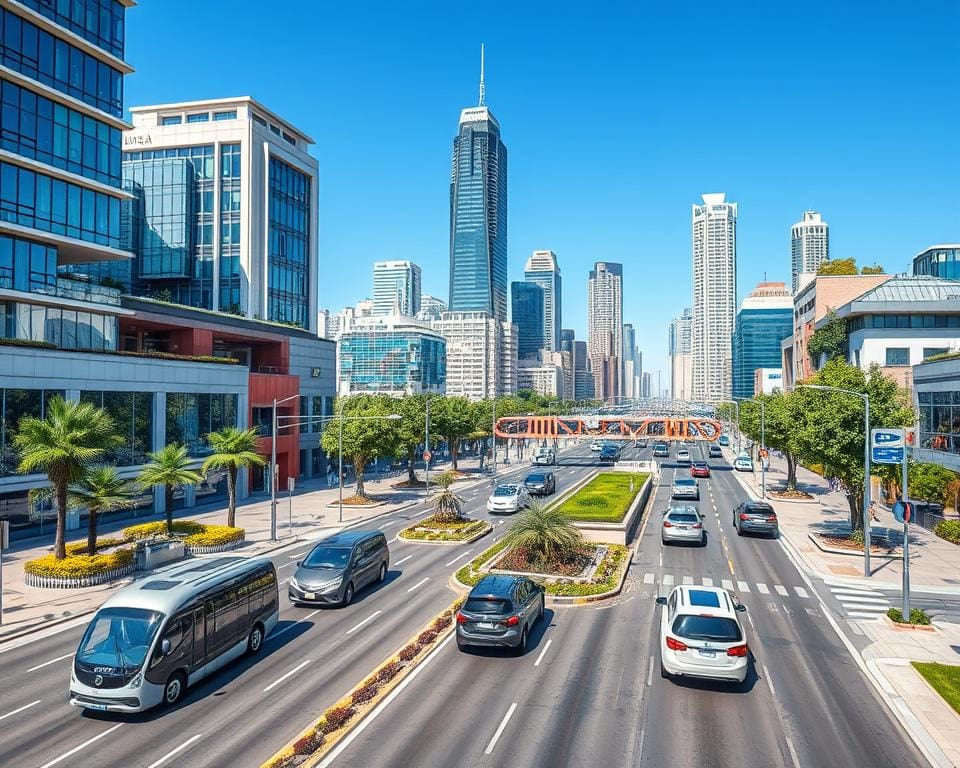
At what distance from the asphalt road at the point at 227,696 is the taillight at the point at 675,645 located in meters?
8.03

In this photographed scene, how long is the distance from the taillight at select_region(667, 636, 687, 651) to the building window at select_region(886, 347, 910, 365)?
58437 mm

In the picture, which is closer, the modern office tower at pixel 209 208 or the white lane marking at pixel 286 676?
the white lane marking at pixel 286 676

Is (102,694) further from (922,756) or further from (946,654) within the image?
(946,654)

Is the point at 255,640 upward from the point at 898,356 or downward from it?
downward

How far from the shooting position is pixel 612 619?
23.7 meters

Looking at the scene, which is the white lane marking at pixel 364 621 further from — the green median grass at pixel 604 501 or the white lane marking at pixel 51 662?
the green median grass at pixel 604 501

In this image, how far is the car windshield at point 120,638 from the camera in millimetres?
15586

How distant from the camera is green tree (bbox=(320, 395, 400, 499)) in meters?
52.4

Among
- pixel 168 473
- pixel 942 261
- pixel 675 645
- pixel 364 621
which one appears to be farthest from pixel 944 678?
pixel 942 261

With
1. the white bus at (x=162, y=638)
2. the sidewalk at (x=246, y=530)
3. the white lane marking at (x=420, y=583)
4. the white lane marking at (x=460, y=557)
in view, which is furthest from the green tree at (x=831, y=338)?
the white bus at (x=162, y=638)

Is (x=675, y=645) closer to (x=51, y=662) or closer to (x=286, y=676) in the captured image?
(x=286, y=676)

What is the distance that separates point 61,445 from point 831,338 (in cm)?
6937

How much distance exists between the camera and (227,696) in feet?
55.8

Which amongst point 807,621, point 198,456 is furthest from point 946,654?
point 198,456
